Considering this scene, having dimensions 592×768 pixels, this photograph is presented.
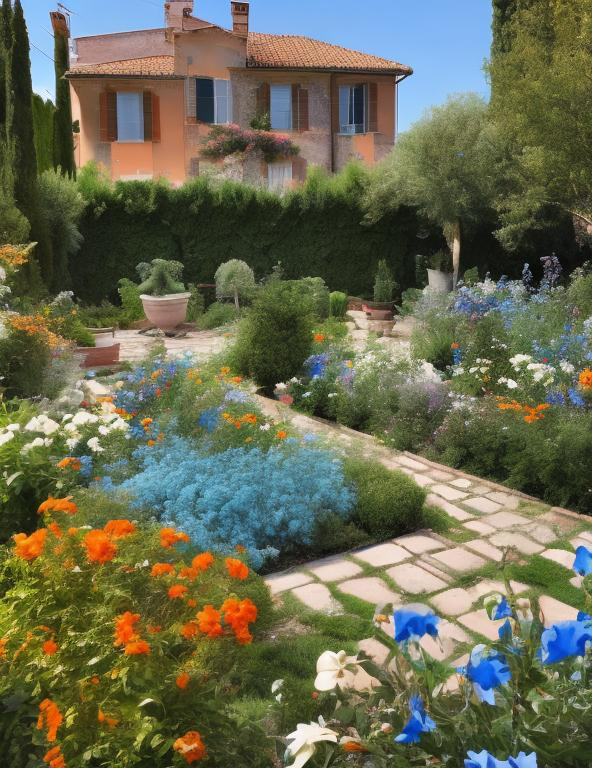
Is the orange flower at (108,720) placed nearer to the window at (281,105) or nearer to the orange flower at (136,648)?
the orange flower at (136,648)

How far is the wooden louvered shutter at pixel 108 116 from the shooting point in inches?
823

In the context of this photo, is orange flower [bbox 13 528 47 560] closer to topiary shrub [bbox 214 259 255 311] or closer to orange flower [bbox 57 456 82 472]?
orange flower [bbox 57 456 82 472]

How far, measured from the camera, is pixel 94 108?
69.2 ft

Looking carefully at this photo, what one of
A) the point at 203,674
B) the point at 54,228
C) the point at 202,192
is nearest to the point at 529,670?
the point at 203,674

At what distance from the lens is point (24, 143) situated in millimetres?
11805

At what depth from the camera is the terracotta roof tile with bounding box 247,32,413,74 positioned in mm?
21406

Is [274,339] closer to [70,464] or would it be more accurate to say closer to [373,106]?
[70,464]

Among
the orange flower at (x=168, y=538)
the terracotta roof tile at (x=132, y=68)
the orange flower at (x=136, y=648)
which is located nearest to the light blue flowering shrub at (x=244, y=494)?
the orange flower at (x=168, y=538)

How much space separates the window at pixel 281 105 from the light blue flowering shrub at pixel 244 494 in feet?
63.9

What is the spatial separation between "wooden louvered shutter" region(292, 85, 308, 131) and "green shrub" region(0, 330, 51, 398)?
17.1 m

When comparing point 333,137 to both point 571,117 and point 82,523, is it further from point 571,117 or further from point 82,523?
point 82,523

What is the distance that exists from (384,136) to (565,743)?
22.5 metres

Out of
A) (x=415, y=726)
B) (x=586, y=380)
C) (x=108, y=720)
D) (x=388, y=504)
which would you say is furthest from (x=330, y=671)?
(x=586, y=380)

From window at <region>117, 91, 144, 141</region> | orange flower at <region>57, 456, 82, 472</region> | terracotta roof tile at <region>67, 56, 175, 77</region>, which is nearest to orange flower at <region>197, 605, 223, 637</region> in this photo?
orange flower at <region>57, 456, 82, 472</region>
